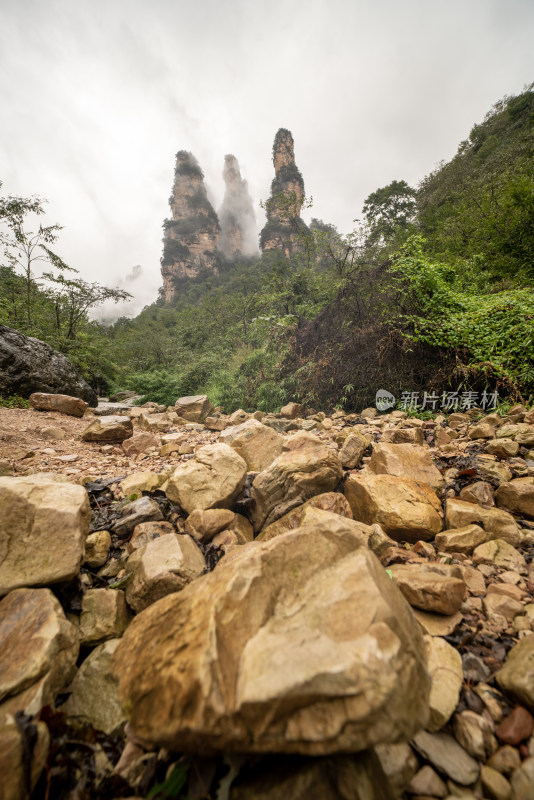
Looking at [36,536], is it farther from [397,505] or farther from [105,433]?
[105,433]

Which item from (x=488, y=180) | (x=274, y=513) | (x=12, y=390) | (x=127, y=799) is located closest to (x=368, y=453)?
(x=274, y=513)

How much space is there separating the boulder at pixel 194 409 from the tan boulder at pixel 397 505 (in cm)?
525

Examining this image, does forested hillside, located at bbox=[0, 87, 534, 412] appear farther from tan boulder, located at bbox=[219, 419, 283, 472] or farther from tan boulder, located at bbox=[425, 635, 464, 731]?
tan boulder, located at bbox=[425, 635, 464, 731]

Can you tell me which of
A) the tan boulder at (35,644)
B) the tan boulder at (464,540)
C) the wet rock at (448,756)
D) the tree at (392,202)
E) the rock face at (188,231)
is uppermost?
the rock face at (188,231)

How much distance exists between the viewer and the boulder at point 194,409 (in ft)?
23.5

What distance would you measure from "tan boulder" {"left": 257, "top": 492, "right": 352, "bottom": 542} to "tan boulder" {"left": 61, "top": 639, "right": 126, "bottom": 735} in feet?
4.14

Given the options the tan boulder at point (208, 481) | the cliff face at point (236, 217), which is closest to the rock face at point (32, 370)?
the tan boulder at point (208, 481)

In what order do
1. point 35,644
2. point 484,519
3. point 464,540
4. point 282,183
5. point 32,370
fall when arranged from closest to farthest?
point 35,644
point 464,540
point 484,519
point 32,370
point 282,183

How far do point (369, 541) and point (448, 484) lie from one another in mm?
1156

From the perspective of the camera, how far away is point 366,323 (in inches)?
273

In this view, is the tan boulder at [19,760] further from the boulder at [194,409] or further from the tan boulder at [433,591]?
the boulder at [194,409]

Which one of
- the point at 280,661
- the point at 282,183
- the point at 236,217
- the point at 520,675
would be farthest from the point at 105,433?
the point at 236,217

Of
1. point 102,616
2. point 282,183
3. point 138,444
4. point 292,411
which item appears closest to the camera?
point 102,616

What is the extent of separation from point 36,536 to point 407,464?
292 centimetres
